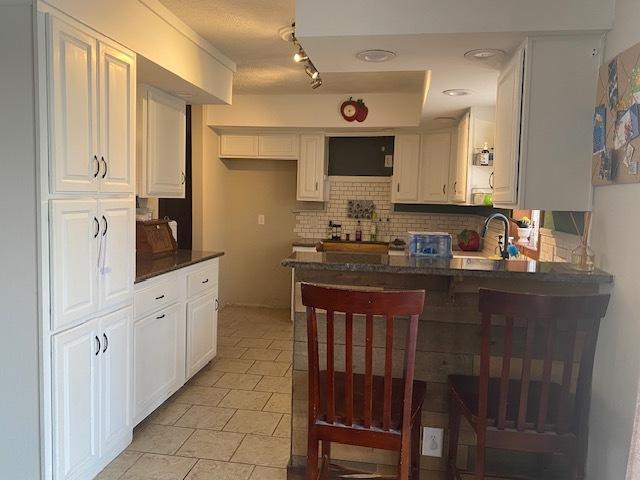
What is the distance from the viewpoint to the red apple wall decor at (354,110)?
509 centimetres

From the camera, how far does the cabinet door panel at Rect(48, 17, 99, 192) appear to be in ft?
6.58

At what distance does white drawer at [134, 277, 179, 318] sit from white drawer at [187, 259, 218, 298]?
0.65 ft

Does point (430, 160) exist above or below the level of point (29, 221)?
above

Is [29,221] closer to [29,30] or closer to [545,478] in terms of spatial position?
[29,30]

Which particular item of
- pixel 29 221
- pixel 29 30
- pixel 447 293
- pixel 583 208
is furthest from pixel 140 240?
pixel 583 208

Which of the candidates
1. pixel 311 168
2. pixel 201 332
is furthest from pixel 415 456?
pixel 311 168

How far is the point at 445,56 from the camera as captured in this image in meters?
2.37

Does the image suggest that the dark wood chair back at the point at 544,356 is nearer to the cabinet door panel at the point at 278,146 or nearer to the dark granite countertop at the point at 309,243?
the dark granite countertop at the point at 309,243

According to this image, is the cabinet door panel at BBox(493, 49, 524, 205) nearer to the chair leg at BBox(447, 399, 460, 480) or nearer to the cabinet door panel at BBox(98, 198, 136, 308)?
the chair leg at BBox(447, 399, 460, 480)

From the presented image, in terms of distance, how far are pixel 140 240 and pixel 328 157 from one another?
287 centimetres

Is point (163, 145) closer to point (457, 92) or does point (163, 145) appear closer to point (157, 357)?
point (157, 357)

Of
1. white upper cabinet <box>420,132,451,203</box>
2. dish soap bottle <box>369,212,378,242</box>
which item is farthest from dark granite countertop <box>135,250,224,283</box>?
white upper cabinet <box>420,132,451,203</box>

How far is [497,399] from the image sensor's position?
6.15ft

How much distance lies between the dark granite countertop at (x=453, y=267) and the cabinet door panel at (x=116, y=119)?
1047 millimetres
